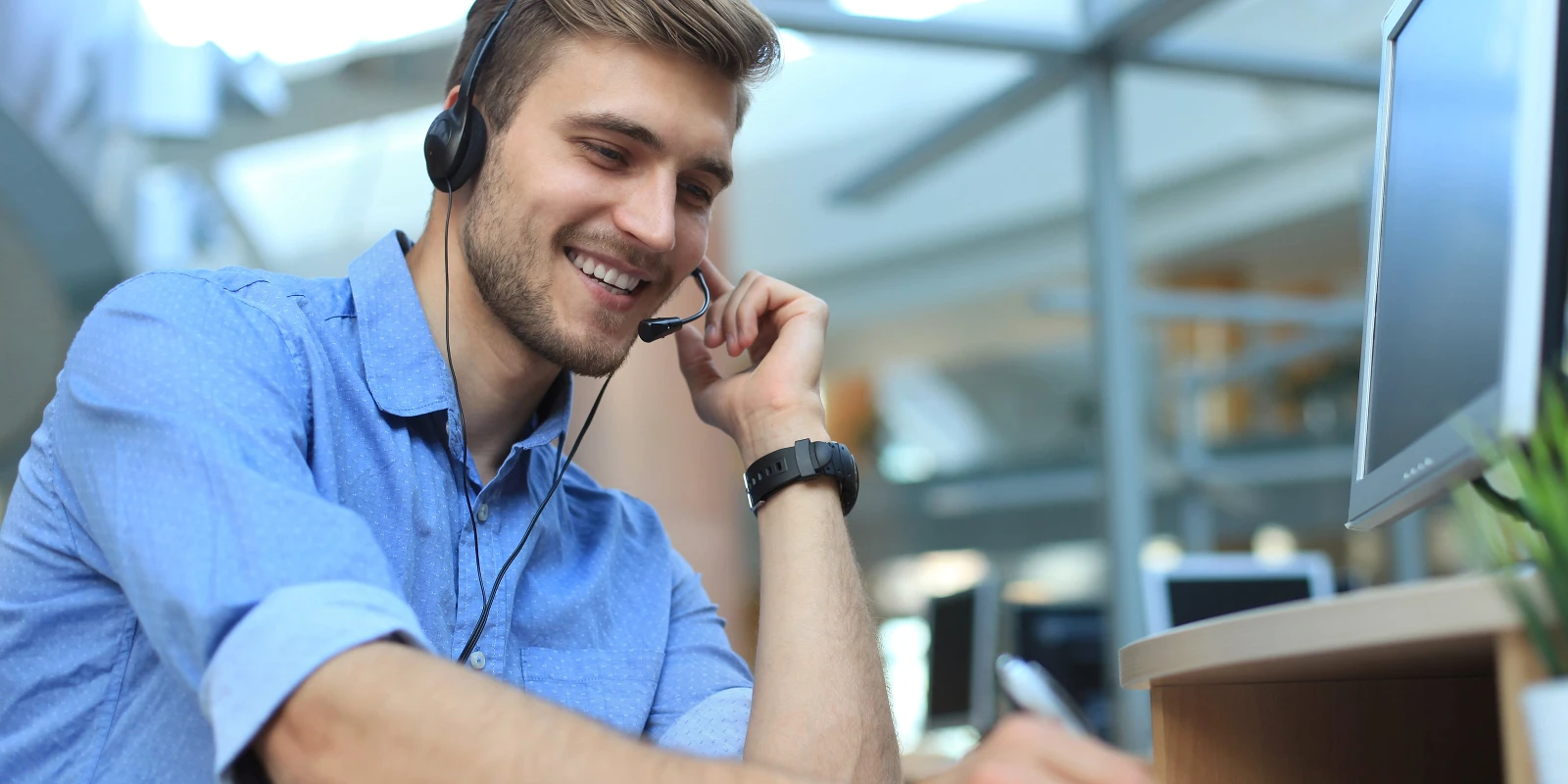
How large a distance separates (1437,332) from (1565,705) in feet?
1.10

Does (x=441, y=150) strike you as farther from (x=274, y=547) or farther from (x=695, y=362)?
(x=274, y=547)

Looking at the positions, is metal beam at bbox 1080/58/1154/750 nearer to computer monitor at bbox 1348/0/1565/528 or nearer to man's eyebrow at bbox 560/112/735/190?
man's eyebrow at bbox 560/112/735/190

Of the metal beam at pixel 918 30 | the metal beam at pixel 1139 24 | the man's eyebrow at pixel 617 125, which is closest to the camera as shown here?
the man's eyebrow at pixel 617 125

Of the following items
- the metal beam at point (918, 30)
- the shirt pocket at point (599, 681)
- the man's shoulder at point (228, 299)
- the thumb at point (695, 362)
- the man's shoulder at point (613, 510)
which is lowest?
the shirt pocket at point (599, 681)

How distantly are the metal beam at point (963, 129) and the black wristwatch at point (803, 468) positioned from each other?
2.44 m

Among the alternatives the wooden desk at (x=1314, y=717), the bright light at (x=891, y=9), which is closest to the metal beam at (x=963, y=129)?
the bright light at (x=891, y=9)

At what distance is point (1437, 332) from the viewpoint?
74cm

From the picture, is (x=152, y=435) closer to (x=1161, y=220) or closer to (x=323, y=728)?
(x=323, y=728)

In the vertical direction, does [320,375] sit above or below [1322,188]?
below

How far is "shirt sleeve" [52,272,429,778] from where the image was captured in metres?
0.72

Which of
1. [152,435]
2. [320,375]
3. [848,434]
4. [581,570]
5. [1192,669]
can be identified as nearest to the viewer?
[1192,669]

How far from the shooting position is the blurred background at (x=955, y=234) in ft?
11.2

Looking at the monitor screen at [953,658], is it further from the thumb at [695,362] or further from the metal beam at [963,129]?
the thumb at [695,362]

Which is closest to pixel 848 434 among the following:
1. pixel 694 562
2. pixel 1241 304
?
pixel 1241 304
